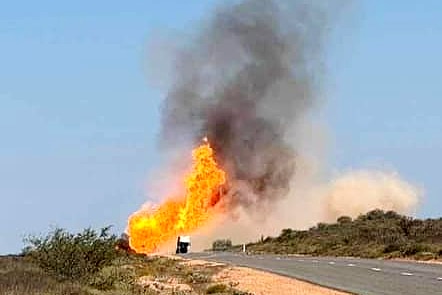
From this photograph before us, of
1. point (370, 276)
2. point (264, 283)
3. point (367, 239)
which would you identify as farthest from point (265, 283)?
point (367, 239)

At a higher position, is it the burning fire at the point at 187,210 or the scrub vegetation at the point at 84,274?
the burning fire at the point at 187,210

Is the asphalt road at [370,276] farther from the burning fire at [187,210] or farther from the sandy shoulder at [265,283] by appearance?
the burning fire at [187,210]

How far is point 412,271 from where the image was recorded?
3572cm

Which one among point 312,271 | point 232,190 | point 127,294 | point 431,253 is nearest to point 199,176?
point 232,190

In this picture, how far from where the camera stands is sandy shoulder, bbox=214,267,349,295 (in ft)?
95.4

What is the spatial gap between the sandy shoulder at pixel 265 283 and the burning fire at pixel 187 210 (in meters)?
34.2

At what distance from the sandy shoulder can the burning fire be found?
34243 millimetres

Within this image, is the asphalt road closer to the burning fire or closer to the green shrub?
the green shrub

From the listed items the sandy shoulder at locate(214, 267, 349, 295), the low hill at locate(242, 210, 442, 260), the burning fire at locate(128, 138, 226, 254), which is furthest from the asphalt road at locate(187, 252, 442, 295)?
the burning fire at locate(128, 138, 226, 254)

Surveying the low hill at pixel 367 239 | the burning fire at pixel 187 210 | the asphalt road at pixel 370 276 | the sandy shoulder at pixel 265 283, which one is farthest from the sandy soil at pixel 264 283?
the burning fire at pixel 187 210

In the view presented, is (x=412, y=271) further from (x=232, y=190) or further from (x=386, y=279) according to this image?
(x=232, y=190)

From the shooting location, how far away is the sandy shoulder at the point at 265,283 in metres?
29.1

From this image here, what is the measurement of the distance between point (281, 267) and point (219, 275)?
5013mm

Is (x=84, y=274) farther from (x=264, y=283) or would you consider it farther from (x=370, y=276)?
(x=370, y=276)
